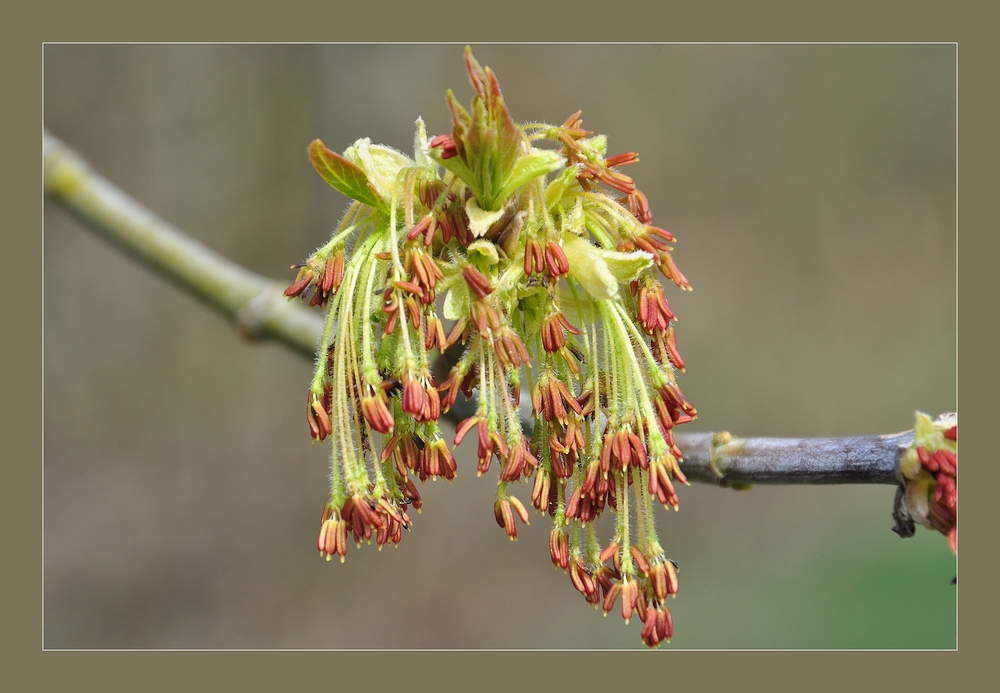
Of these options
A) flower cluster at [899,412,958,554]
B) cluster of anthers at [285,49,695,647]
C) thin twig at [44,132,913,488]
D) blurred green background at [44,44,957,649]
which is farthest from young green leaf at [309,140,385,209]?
blurred green background at [44,44,957,649]

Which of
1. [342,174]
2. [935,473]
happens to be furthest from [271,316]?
[935,473]

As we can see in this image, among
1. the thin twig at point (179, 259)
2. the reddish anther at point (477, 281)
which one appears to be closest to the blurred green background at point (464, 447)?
the thin twig at point (179, 259)

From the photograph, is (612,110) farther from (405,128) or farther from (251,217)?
(251,217)

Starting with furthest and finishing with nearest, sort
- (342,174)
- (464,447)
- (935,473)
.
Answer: (464,447), (342,174), (935,473)

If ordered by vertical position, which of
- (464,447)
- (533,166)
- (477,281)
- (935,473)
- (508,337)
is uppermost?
(533,166)

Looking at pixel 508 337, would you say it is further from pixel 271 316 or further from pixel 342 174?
pixel 271 316

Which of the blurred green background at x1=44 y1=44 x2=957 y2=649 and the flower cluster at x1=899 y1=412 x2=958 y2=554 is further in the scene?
the blurred green background at x1=44 y1=44 x2=957 y2=649

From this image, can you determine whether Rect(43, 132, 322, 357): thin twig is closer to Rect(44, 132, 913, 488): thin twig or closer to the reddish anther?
Rect(44, 132, 913, 488): thin twig

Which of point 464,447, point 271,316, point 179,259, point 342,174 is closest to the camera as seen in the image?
point 342,174
